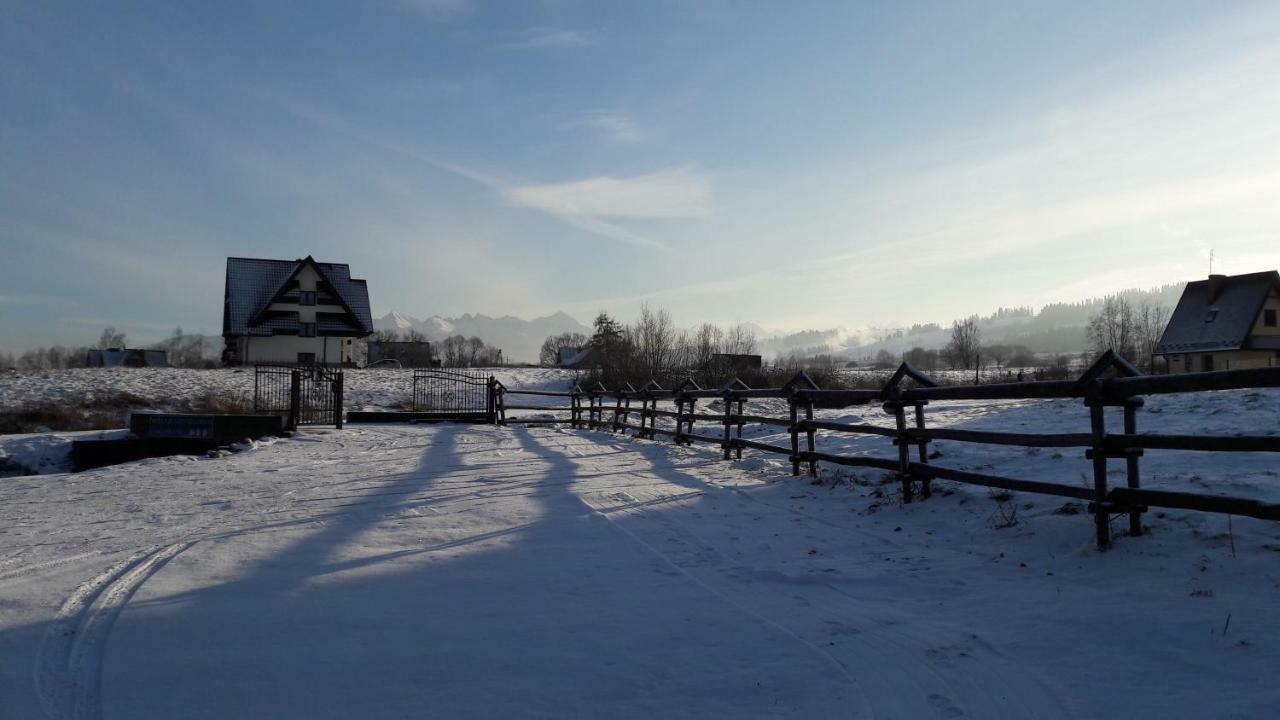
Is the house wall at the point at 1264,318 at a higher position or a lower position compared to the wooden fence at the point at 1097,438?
higher

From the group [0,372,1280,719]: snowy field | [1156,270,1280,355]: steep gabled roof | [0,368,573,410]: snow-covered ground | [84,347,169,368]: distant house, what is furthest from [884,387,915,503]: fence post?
[84,347,169,368]: distant house

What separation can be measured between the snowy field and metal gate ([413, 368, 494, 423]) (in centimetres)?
1689

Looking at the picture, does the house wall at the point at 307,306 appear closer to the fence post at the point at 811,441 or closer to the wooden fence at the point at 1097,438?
the wooden fence at the point at 1097,438

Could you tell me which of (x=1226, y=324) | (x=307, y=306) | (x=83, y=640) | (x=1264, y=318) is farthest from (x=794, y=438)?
(x=307, y=306)

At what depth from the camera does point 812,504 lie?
8.55 m

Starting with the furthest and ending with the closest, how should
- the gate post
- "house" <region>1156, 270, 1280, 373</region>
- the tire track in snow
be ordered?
"house" <region>1156, 270, 1280, 373</region> → the gate post → the tire track in snow

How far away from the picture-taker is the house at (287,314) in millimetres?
50219

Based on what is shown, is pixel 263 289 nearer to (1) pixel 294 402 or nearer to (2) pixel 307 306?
(2) pixel 307 306

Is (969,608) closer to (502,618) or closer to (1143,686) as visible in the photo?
(1143,686)

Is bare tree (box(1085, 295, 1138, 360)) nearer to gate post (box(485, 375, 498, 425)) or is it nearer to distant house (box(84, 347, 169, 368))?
gate post (box(485, 375, 498, 425))

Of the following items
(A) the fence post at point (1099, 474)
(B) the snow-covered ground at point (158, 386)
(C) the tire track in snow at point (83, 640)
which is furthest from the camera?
(B) the snow-covered ground at point (158, 386)

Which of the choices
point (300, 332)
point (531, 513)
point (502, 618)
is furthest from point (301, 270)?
point (502, 618)

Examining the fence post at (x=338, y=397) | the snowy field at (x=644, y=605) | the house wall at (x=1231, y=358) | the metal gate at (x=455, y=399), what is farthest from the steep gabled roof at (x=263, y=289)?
Result: the house wall at (x=1231, y=358)

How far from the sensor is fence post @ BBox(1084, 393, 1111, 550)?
5.52 meters
